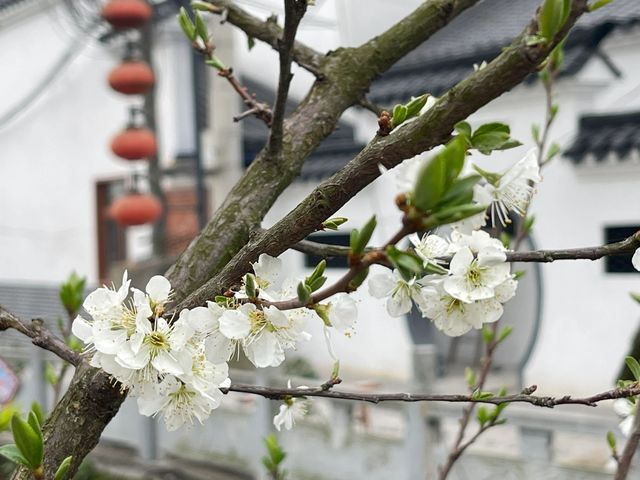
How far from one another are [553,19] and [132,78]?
15.5 feet

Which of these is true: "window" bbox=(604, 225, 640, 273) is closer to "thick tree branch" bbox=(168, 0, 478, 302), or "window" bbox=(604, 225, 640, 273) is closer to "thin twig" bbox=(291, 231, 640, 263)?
"thick tree branch" bbox=(168, 0, 478, 302)

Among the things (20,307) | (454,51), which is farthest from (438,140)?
(20,307)

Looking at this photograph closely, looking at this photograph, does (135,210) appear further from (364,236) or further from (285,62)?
(364,236)

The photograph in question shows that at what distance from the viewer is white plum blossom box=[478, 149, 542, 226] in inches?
24.3

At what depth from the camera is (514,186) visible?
644mm

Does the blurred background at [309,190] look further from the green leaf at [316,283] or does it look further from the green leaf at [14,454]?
the green leaf at [316,283]

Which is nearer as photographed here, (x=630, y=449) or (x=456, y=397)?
(x=456, y=397)

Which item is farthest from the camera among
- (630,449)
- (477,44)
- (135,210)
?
(135,210)

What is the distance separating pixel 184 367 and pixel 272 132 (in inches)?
12.1

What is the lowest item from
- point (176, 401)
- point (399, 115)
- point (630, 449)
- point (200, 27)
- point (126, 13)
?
point (630, 449)

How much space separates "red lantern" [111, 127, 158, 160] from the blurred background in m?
0.01

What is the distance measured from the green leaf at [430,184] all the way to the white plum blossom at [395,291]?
222 millimetres

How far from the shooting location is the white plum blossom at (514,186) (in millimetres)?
617

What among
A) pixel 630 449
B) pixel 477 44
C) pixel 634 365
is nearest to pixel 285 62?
pixel 634 365
